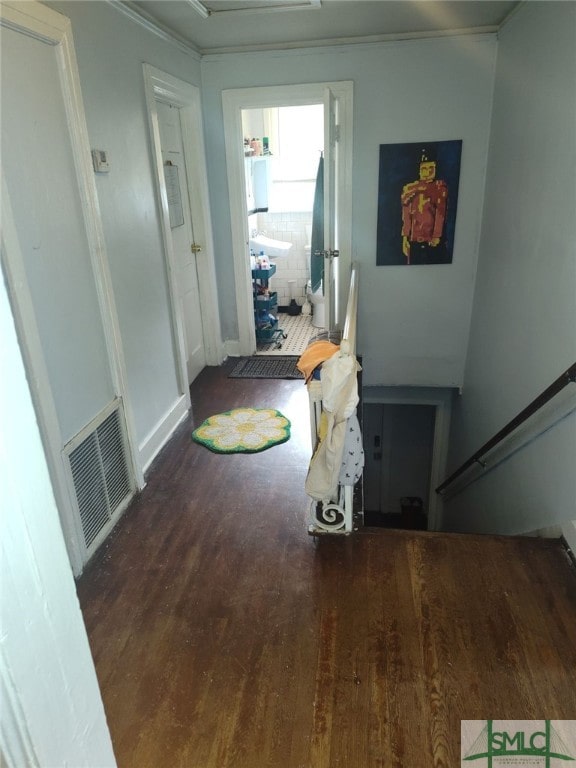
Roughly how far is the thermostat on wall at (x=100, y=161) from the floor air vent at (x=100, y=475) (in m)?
1.13

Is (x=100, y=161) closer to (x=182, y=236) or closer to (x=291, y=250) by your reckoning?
(x=182, y=236)

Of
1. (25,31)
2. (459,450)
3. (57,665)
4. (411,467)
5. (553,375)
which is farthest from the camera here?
(411,467)

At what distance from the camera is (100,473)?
2.29 metres

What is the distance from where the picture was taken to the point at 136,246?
2.64 m

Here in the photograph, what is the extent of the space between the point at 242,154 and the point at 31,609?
3.90 m

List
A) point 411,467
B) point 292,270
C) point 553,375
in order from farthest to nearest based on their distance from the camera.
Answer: point 292,270 < point 411,467 < point 553,375

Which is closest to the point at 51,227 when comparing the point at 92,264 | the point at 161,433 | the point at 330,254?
the point at 92,264

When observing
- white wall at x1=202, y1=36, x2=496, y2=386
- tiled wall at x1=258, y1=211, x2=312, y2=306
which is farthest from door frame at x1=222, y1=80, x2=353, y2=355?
tiled wall at x1=258, y1=211, x2=312, y2=306

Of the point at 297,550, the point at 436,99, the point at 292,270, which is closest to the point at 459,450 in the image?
the point at 297,550

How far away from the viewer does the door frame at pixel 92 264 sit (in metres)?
1.66

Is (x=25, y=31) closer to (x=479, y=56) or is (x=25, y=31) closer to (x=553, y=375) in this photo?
(x=553, y=375)

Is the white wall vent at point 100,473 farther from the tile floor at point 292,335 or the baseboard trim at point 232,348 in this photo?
the tile floor at point 292,335

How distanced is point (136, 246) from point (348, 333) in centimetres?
136

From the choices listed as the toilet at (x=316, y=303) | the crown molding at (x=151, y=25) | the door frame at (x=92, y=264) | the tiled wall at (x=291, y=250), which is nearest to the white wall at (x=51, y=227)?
the door frame at (x=92, y=264)
